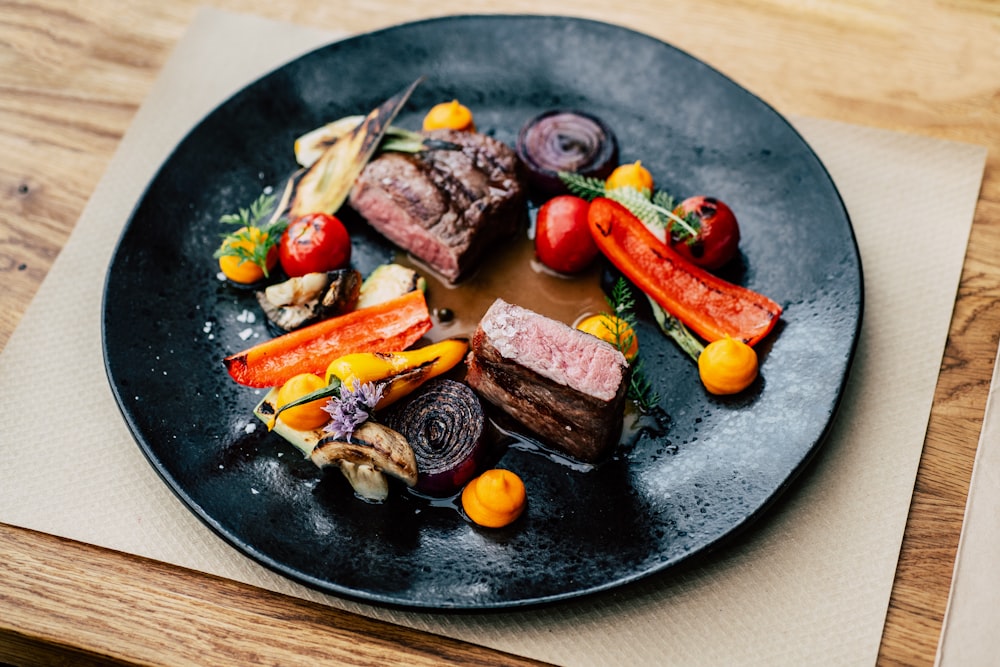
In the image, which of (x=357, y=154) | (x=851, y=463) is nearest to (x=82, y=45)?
(x=357, y=154)

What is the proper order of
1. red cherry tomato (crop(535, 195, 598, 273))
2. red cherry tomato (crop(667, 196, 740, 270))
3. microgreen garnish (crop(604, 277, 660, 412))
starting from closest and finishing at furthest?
microgreen garnish (crop(604, 277, 660, 412)), red cherry tomato (crop(667, 196, 740, 270)), red cherry tomato (crop(535, 195, 598, 273))

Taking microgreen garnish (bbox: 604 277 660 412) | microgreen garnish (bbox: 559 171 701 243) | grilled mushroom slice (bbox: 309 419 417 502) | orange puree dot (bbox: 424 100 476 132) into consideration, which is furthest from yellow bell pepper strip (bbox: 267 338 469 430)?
orange puree dot (bbox: 424 100 476 132)

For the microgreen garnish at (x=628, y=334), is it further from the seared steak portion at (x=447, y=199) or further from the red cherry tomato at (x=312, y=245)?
the red cherry tomato at (x=312, y=245)

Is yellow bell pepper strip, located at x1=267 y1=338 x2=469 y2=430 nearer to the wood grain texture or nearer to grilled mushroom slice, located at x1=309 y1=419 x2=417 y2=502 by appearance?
grilled mushroom slice, located at x1=309 y1=419 x2=417 y2=502

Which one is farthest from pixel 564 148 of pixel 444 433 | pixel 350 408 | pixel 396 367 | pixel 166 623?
pixel 166 623

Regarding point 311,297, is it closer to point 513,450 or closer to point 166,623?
point 513,450

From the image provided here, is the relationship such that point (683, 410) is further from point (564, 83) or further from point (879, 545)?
point (564, 83)
